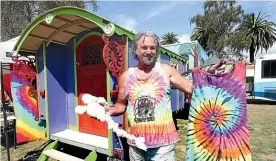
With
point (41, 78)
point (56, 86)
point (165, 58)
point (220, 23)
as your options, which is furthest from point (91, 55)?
point (220, 23)

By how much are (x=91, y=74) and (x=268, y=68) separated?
1172cm

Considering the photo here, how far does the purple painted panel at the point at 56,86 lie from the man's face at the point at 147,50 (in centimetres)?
287

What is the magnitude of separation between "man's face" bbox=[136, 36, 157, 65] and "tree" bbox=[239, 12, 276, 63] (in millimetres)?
33473

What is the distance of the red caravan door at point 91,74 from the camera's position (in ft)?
13.6

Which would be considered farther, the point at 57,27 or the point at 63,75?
the point at 63,75

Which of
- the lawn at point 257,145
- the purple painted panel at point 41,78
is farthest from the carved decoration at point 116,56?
the lawn at point 257,145

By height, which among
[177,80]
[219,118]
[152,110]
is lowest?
[219,118]

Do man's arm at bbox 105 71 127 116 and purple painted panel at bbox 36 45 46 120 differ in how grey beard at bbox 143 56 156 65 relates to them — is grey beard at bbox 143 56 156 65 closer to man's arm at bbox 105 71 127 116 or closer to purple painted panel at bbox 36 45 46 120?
man's arm at bbox 105 71 127 116

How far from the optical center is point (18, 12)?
57.3 ft

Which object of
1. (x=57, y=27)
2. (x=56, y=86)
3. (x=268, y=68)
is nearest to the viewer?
(x=57, y=27)

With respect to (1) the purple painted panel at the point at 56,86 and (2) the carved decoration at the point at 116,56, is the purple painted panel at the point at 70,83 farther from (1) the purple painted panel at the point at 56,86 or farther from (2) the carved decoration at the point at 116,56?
(2) the carved decoration at the point at 116,56

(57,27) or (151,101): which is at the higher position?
(57,27)

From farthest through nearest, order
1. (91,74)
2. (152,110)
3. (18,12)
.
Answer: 1. (18,12)
2. (91,74)
3. (152,110)

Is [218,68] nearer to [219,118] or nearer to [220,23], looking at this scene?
[219,118]
